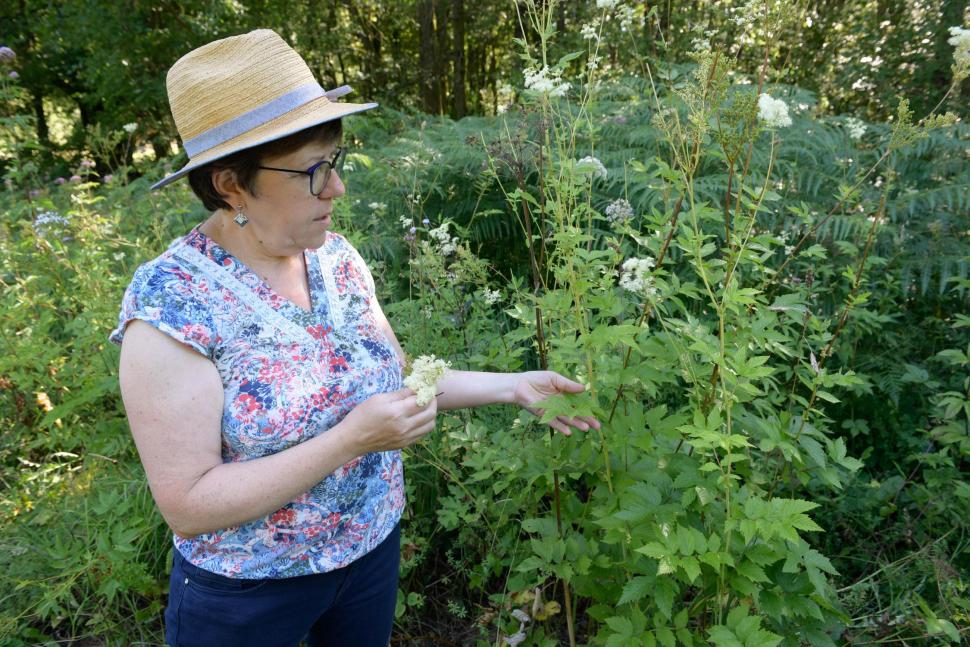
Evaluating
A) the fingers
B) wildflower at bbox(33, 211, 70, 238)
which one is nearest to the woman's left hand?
the fingers

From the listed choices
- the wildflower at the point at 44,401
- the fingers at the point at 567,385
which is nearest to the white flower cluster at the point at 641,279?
the fingers at the point at 567,385

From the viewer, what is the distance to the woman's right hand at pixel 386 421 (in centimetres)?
137

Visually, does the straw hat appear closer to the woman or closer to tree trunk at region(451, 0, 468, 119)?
the woman

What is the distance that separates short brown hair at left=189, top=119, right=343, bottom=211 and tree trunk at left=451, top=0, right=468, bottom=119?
378 inches

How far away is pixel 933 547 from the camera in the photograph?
2455 mm

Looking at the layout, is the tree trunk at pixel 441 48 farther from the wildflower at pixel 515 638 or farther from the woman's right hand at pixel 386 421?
the woman's right hand at pixel 386 421

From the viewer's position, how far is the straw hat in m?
1.46

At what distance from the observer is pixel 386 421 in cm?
137

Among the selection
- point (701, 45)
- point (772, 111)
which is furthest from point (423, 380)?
point (701, 45)

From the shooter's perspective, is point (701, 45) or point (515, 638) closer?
point (701, 45)

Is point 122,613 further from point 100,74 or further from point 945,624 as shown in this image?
point 100,74

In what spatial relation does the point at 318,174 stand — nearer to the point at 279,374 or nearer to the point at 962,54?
the point at 279,374

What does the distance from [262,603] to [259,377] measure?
57 centimetres

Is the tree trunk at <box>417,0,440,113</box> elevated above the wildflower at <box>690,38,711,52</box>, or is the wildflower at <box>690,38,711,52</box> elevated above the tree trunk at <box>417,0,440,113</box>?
the wildflower at <box>690,38,711,52</box>
